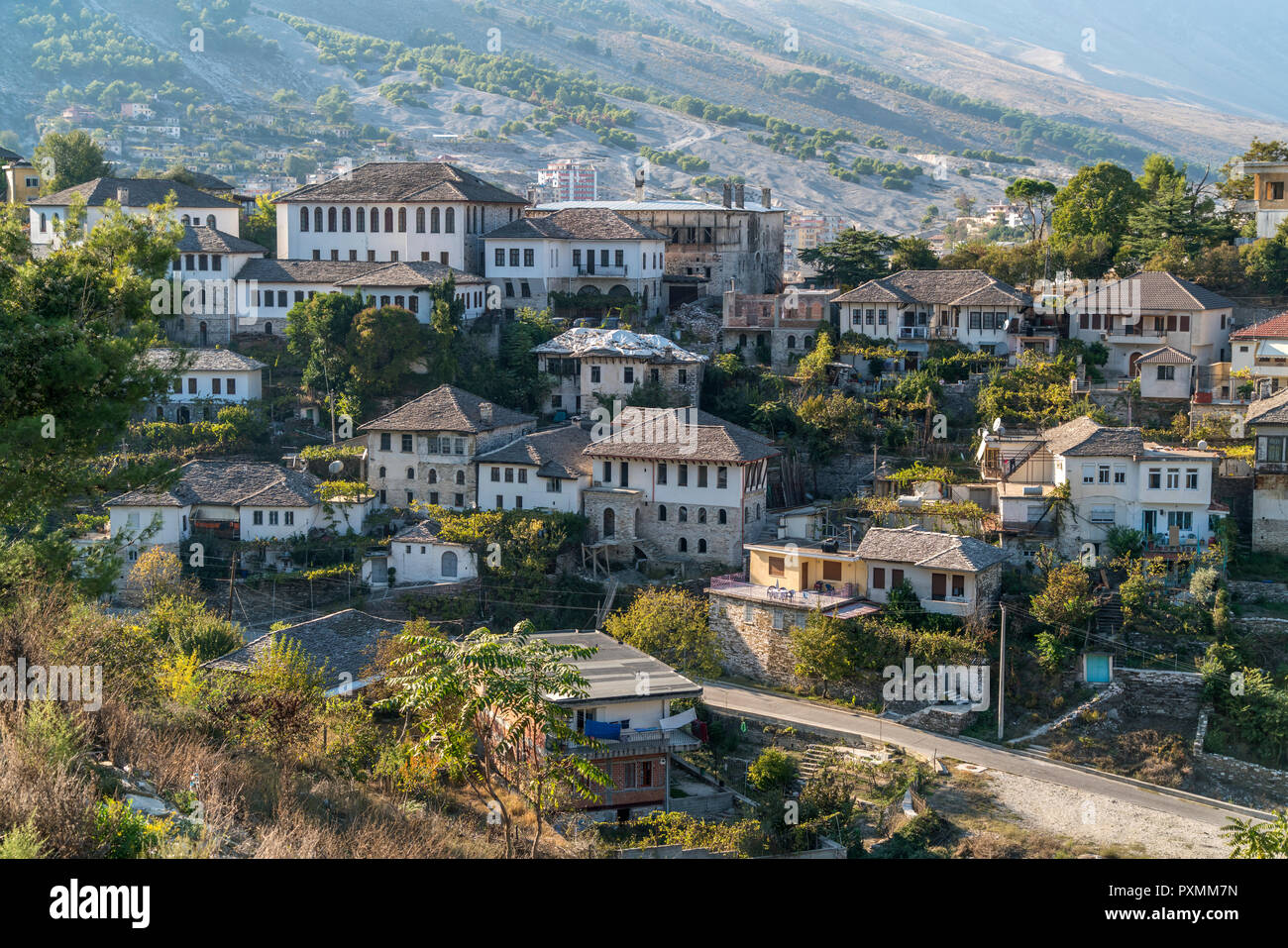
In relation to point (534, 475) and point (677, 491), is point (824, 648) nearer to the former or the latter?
point (677, 491)

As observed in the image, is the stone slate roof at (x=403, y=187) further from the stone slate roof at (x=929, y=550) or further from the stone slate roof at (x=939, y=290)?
the stone slate roof at (x=929, y=550)

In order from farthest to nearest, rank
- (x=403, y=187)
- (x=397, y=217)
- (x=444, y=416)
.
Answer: (x=403, y=187) → (x=397, y=217) → (x=444, y=416)

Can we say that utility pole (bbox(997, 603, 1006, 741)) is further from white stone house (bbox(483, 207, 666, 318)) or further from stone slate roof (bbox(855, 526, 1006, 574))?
white stone house (bbox(483, 207, 666, 318))

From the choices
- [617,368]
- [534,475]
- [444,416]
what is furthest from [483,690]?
[617,368]

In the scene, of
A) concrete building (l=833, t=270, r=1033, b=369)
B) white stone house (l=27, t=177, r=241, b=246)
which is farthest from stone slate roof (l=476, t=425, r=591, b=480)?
white stone house (l=27, t=177, r=241, b=246)

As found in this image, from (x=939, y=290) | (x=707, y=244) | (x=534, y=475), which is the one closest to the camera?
(x=534, y=475)

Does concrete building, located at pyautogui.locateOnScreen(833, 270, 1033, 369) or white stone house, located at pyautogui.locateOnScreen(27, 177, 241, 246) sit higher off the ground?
white stone house, located at pyautogui.locateOnScreen(27, 177, 241, 246)
